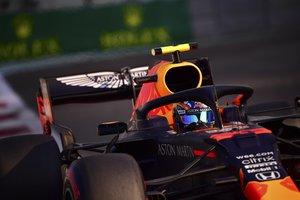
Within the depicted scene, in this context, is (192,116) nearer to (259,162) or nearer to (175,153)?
(175,153)

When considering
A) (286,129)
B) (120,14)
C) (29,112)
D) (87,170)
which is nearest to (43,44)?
(120,14)

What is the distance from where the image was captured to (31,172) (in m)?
6.16

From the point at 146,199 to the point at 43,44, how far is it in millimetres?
12000

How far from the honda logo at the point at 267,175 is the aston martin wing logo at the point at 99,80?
10.8 ft

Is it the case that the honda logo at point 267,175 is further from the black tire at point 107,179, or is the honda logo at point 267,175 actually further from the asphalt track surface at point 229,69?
the asphalt track surface at point 229,69

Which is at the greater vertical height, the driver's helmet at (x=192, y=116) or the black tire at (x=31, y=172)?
the driver's helmet at (x=192, y=116)

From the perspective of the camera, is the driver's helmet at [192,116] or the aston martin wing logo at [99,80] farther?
the aston martin wing logo at [99,80]

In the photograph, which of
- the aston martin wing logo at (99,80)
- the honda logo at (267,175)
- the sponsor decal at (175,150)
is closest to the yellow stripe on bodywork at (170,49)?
the sponsor decal at (175,150)

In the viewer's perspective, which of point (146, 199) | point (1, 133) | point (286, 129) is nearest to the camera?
point (146, 199)

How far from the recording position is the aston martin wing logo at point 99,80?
8.26 meters

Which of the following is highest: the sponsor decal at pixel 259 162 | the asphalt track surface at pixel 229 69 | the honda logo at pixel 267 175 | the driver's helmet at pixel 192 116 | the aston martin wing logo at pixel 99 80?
the aston martin wing logo at pixel 99 80

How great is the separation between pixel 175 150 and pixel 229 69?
9323 mm

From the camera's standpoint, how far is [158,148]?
6219 millimetres

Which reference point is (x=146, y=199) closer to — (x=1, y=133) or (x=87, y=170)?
(x=87, y=170)
